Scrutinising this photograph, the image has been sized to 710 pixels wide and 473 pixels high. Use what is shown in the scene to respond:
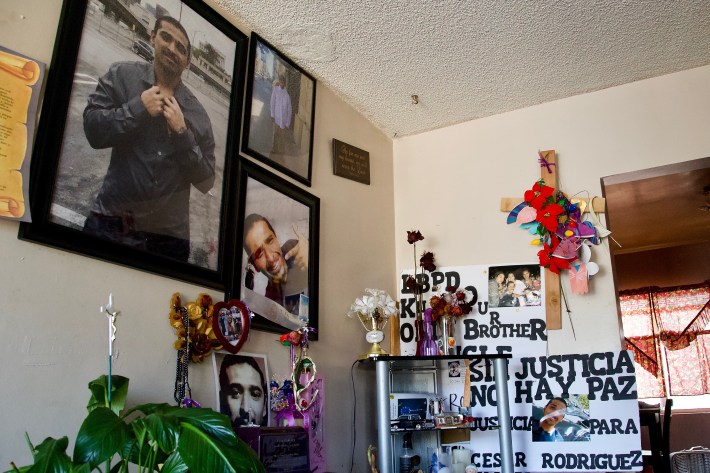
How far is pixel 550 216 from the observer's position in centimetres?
316

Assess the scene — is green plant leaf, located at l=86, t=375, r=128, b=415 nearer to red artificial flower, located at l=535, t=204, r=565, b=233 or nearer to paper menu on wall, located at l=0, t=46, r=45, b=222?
paper menu on wall, located at l=0, t=46, r=45, b=222

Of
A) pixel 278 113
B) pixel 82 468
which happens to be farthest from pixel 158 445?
pixel 278 113

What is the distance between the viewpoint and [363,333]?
321cm

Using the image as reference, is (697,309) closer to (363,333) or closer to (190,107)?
(363,333)

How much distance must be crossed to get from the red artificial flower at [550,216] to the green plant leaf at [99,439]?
2.43 m

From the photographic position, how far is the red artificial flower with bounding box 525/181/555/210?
322cm

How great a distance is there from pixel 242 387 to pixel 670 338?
582 centimetres

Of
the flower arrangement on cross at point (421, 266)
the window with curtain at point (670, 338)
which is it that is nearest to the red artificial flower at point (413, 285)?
the flower arrangement on cross at point (421, 266)

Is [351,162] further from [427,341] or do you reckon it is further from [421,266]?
[427,341]

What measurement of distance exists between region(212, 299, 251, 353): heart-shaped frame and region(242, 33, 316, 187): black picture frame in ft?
2.34

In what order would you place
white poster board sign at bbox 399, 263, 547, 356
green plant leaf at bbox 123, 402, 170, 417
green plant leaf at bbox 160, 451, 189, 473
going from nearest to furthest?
green plant leaf at bbox 160, 451, 189, 473, green plant leaf at bbox 123, 402, 170, 417, white poster board sign at bbox 399, 263, 547, 356

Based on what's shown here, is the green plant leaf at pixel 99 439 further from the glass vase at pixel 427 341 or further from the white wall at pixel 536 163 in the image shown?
the white wall at pixel 536 163

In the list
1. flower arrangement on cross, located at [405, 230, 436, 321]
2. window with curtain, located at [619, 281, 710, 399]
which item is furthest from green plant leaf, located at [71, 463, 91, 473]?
window with curtain, located at [619, 281, 710, 399]

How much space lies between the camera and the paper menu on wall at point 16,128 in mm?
1595
